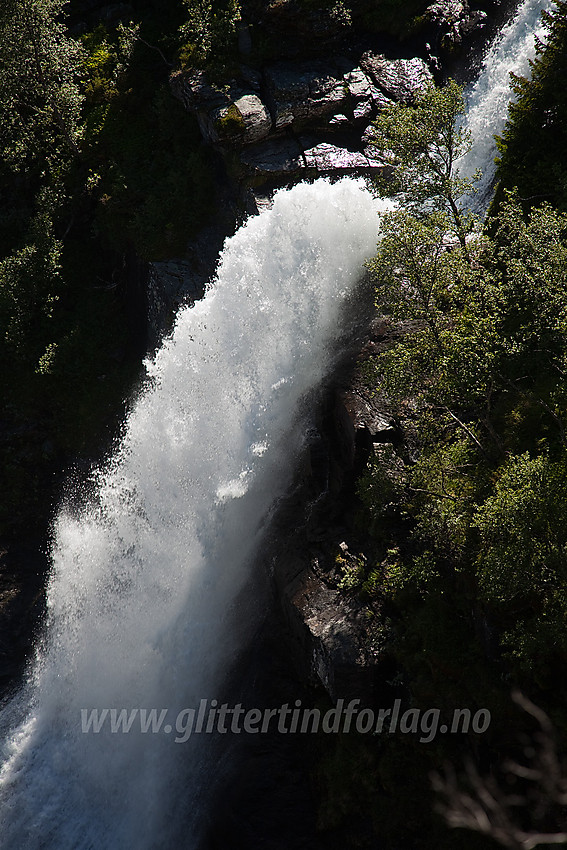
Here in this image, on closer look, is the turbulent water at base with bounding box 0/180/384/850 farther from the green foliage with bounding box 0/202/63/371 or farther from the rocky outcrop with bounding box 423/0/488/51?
the rocky outcrop with bounding box 423/0/488/51

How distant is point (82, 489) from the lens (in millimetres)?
23547

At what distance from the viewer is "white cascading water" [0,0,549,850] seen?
1580 centimetres

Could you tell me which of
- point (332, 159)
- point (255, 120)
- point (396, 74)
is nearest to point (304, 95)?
point (255, 120)

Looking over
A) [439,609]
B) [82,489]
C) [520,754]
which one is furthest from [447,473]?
[82,489]

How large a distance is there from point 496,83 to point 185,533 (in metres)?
16.6

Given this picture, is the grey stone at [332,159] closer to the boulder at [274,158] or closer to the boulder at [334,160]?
the boulder at [334,160]

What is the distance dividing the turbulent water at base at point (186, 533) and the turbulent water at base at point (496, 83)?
4.33 m

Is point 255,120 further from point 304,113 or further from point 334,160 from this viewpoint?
point 334,160

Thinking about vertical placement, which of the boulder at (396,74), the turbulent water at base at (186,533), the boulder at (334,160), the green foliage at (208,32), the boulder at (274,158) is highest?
the green foliage at (208,32)

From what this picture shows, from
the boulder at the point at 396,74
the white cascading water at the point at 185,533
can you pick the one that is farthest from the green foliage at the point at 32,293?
the boulder at the point at 396,74

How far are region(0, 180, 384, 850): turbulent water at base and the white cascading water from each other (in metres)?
0.04

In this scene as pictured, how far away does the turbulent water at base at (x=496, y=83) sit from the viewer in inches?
765

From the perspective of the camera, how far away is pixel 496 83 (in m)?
20.1

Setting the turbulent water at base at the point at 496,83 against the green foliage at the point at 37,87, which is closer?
the turbulent water at base at the point at 496,83
